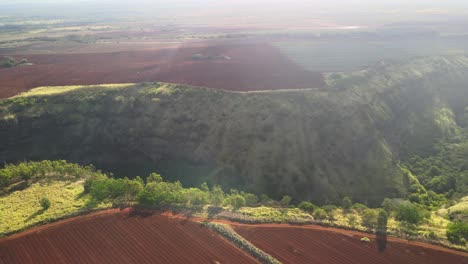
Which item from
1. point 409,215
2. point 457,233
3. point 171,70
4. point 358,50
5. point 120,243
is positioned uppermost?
point 358,50

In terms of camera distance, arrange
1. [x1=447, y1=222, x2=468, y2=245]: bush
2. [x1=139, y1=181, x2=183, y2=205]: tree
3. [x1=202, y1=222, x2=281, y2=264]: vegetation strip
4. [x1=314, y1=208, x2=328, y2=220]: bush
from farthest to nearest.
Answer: [x1=139, y1=181, x2=183, y2=205]: tree < [x1=314, y1=208, x2=328, y2=220]: bush < [x1=447, y1=222, x2=468, y2=245]: bush < [x1=202, y1=222, x2=281, y2=264]: vegetation strip

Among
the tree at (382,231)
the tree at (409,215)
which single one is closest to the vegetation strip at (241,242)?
the tree at (382,231)

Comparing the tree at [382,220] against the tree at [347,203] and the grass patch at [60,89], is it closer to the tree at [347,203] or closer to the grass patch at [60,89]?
the tree at [347,203]

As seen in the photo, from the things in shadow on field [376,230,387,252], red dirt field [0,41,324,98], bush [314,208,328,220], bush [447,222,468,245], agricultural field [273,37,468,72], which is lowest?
shadow on field [376,230,387,252]

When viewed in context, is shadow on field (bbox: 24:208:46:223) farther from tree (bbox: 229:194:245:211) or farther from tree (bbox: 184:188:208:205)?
tree (bbox: 229:194:245:211)

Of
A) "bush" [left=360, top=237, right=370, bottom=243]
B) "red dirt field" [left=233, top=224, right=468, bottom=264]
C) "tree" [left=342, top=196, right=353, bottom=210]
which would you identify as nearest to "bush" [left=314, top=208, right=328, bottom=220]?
"red dirt field" [left=233, top=224, right=468, bottom=264]

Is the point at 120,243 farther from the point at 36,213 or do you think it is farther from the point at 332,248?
the point at 332,248

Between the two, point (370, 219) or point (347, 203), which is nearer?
point (370, 219)

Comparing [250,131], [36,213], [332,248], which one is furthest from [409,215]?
[36,213]
